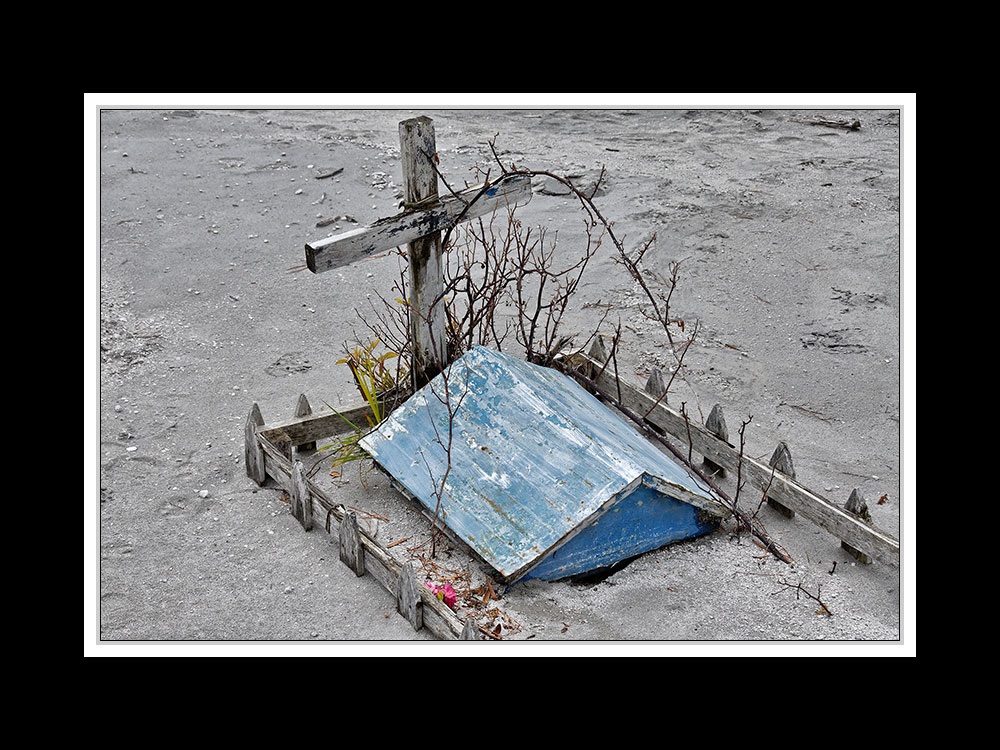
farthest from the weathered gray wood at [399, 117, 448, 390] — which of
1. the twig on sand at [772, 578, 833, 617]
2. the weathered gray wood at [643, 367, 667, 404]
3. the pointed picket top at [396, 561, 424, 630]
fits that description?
the twig on sand at [772, 578, 833, 617]

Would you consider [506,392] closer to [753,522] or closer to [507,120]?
[753,522]

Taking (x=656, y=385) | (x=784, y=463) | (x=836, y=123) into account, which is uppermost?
(x=836, y=123)

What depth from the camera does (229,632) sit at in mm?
4406

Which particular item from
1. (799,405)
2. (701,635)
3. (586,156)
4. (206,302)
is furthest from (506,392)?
(586,156)

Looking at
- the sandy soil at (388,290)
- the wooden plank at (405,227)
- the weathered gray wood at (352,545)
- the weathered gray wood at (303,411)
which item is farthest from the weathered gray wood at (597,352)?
the weathered gray wood at (352,545)

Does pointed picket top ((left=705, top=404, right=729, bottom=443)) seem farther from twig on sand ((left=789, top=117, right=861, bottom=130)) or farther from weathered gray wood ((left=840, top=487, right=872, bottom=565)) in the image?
twig on sand ((left=789, top=117, right=861, bottom=130))

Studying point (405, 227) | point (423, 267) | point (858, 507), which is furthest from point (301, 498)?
point (858, 507)

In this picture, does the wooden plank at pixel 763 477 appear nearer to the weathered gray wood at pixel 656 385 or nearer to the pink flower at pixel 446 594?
the weathered gray wood at pixel 656 385

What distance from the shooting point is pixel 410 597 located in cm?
434

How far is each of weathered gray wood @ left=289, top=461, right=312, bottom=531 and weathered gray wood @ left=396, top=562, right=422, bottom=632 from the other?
0.84m

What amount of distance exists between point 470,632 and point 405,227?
2.00 metres

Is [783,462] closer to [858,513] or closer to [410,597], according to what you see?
[858,513]

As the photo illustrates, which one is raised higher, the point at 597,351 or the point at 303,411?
the point at 597,351

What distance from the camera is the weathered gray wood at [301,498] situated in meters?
5.03
